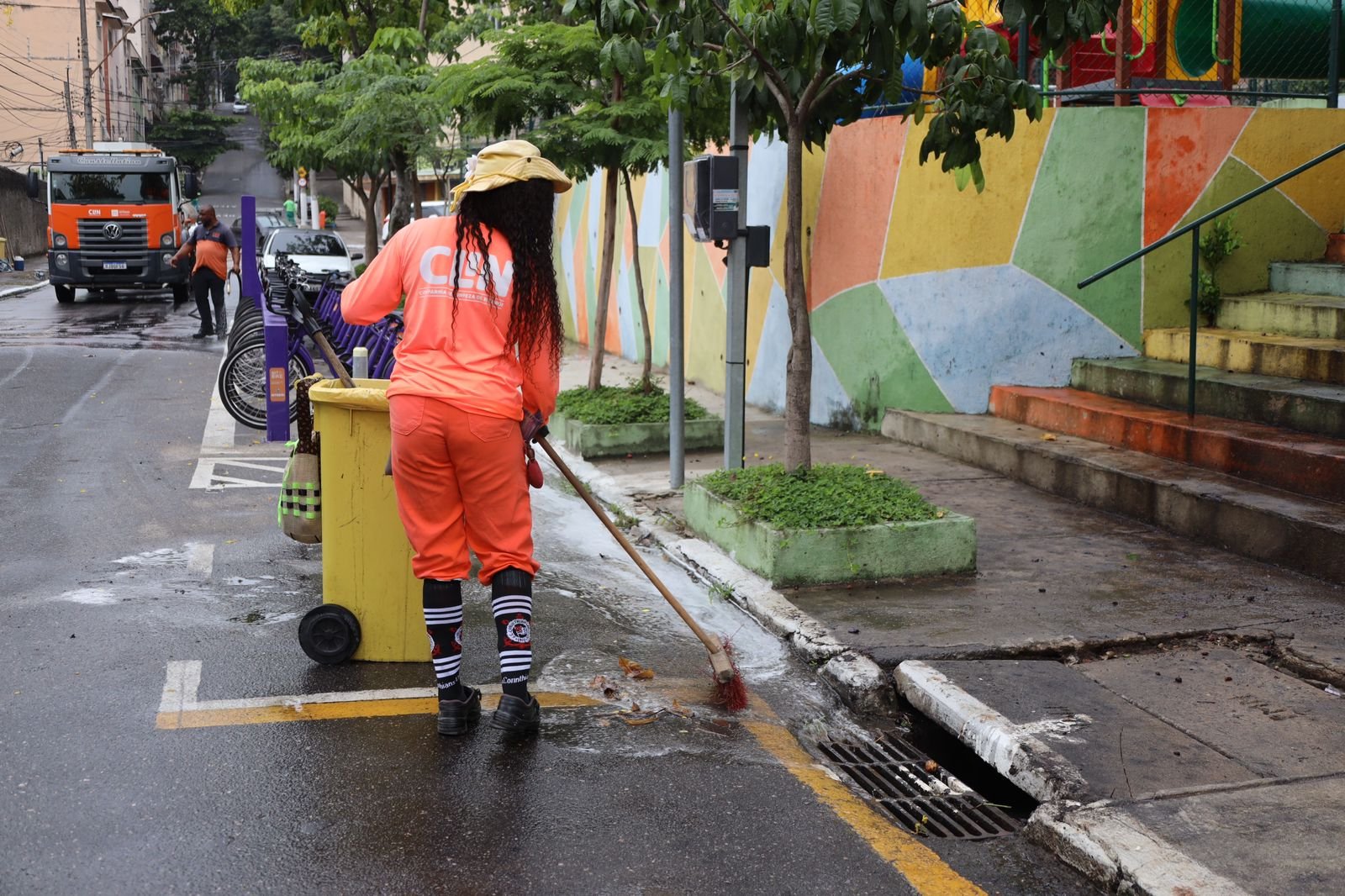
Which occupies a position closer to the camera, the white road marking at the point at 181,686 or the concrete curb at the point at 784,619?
the white road marking at the point at 181,686

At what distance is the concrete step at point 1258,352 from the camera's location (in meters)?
8.23

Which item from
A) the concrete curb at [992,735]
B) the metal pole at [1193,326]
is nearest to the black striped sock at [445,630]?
the concrete curb at [992,735]

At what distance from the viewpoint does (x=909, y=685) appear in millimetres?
5117

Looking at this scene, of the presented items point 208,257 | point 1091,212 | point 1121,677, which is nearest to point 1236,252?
point 1091,212

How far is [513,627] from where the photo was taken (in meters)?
4.61

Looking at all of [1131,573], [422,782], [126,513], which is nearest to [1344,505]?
[1131,573]

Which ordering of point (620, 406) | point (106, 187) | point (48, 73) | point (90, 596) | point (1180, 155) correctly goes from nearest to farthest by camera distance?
point (90, 596), point (1180, 155), point (620, 406), point (106, 187), point (48, 73)

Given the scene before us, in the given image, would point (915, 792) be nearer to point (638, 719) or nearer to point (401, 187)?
point (638, 719)

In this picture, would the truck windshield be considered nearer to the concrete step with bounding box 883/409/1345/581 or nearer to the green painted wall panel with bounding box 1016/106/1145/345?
the concrete step with bounding box 883/409/1345/581

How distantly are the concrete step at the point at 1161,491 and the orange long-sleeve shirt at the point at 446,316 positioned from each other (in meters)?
4.24

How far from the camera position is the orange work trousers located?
4461mm

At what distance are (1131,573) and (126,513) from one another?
19.0 feet

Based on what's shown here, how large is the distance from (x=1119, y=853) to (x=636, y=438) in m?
6.95

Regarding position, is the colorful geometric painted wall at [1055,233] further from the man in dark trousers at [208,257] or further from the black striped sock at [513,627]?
the man in dark trousers at [208,257]
